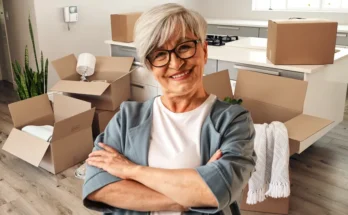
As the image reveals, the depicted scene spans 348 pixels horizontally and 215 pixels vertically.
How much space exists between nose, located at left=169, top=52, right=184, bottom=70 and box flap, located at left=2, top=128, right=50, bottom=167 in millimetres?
1841

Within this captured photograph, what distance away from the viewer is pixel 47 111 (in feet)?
10.5

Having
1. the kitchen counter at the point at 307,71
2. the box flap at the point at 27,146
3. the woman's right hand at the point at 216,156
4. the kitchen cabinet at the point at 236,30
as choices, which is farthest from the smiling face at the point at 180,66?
the kitchen cabinet at the point at 236,30

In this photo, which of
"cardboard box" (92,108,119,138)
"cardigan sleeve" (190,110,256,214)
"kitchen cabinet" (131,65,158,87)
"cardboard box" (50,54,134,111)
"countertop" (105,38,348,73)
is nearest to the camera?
"cardigan sleeve" (190,110,256,214)

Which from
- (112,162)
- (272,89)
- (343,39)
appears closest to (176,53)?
(112,162)

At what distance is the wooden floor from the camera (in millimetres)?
2369

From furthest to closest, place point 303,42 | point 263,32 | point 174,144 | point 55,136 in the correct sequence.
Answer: point 263,32 < point 55,136 < point 303,42 < point 174,144

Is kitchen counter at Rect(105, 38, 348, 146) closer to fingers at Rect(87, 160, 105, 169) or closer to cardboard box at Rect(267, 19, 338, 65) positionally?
cardboard box at Rect(267, 19, 338, 65)

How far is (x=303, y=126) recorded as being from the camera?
2014 mm

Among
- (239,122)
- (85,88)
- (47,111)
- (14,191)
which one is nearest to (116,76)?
(85,88)

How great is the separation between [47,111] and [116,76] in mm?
734

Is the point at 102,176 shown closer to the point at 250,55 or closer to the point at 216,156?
the point at 216,156

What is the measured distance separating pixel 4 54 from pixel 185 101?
16.6 ft

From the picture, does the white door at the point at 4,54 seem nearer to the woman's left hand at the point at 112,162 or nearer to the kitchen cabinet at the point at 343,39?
the kitchen cabinet at the point at 343,39

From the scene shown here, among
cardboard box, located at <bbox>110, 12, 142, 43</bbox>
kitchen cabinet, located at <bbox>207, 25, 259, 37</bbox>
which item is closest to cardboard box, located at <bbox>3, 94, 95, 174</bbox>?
cardboard box, located at <bbox>110, 12, 142, 43</bbox>
